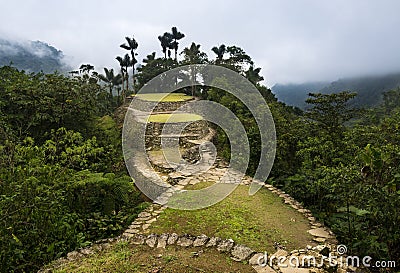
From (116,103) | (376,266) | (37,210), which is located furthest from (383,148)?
(116,103)

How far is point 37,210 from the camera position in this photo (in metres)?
3.60

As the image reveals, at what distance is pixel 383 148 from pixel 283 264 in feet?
8.03

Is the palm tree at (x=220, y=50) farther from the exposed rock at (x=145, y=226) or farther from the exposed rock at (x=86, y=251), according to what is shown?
the exposed rock at (x=86, y=251)

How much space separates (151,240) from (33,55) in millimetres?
68517

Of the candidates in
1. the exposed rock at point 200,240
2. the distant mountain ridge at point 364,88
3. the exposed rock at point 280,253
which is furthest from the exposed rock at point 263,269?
the distant mountain ridge at point 364,88

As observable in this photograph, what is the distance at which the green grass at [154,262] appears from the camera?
3.38 meters

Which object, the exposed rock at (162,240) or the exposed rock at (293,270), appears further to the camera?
the exposed rock at (162,240)

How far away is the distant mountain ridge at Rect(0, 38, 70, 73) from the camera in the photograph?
5103cm

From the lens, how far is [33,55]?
59844 millimetres

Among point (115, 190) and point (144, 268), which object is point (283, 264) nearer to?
point (144, 268)

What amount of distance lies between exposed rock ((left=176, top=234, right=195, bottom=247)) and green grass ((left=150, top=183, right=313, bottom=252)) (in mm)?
207

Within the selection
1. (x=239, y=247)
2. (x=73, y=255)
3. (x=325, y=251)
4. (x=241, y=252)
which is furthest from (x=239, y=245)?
(x=73, y=255)

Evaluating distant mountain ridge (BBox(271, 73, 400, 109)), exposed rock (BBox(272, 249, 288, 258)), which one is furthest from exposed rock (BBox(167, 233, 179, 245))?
distant mountain ridge (BBox(271, 73, 400, 109))

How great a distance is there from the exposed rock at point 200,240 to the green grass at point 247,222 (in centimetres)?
20
